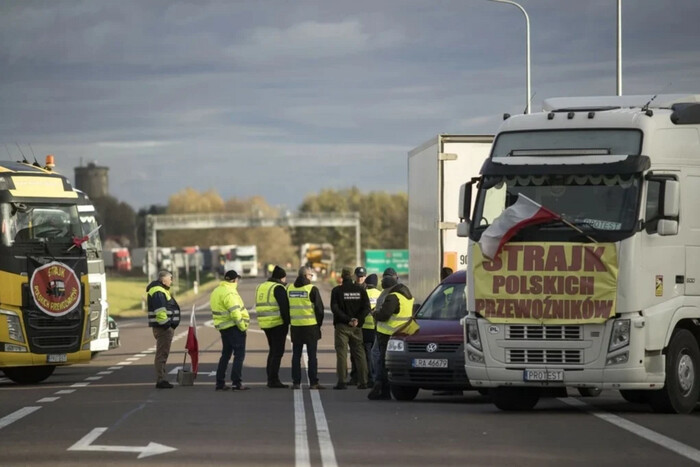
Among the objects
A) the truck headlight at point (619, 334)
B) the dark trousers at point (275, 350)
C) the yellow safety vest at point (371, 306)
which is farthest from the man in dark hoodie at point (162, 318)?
the truck headlight at point (619, 334)

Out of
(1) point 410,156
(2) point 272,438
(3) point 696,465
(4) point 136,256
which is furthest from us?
(4) point 136,256

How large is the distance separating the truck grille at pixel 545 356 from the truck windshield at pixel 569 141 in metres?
2.36

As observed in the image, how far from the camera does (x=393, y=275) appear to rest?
23.2 metres

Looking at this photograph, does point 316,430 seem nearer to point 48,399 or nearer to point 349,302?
point 48,399

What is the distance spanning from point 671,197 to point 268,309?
351 inches

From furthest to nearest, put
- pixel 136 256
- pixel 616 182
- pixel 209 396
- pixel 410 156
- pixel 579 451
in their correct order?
pixel 136 256 < pixel 410 156 < pixel 209 396 < pixel 616 182 < pixel 579 451

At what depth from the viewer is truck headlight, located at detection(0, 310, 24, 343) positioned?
2558 centimetres

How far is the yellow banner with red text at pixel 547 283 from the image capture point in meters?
17.6

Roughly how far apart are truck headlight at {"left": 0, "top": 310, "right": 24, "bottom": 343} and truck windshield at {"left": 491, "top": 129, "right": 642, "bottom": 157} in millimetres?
10499

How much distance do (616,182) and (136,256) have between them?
155m

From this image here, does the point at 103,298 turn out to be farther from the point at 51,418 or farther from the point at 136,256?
the point at 136,256

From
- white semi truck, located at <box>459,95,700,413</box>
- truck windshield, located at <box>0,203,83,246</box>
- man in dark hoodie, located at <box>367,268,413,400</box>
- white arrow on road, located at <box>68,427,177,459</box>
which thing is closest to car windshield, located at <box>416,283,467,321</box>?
man in dark hoodie, located at <box>367,268,413,400</box>

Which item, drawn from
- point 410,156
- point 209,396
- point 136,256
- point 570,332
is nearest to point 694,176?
point 570,332

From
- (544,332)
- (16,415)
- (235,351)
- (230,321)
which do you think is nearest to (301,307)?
(230,321)
